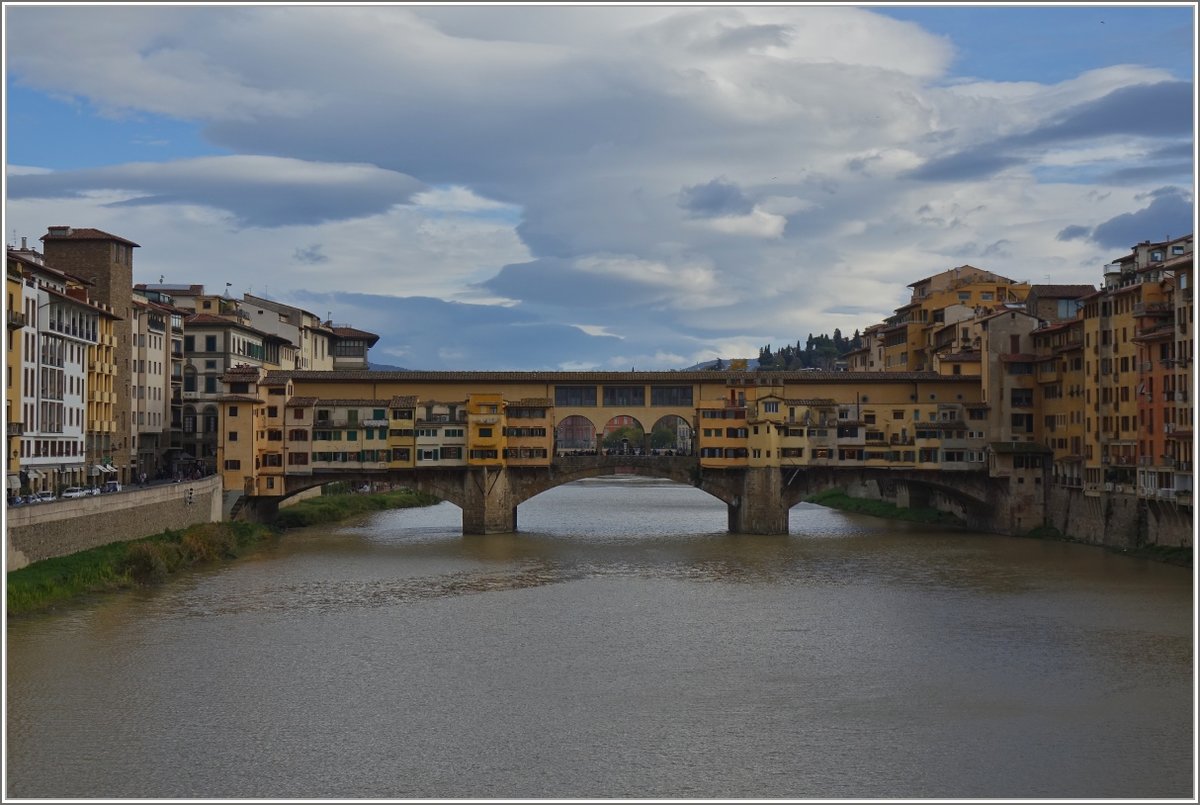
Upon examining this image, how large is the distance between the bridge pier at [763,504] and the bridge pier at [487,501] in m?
8.78

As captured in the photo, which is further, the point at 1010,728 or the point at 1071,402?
the point at 1071,402

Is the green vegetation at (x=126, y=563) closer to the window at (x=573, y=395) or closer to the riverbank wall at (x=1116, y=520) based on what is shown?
the window at (x=573, y=395)

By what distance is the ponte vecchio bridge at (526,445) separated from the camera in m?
52.6

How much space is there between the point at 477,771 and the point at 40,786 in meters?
5.83

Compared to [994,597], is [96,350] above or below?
above

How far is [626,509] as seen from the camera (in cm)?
6838

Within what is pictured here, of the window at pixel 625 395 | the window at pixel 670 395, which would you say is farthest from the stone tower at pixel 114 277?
the window at pixel 670 395

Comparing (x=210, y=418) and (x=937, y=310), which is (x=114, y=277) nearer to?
(x=210, y=418)

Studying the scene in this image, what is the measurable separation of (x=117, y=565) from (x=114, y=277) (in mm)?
18895

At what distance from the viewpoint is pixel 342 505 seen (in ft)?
209

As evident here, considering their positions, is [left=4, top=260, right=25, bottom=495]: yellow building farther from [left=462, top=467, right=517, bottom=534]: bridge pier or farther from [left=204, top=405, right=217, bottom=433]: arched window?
[left=204, top=405, right=217, bottom=433]: arched window

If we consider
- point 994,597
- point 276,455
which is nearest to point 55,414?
point 276,455

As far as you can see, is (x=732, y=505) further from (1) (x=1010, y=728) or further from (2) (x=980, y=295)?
(1) (x=1010, y=728)

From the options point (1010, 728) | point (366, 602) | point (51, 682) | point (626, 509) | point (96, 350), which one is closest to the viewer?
point (1010, 728)
